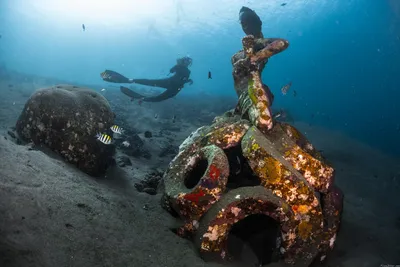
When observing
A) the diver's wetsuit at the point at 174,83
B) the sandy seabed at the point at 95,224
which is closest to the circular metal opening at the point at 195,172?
the sandy seabed at the point at 95,224

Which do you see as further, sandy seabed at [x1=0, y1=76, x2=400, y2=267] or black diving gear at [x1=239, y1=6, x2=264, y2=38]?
black diving gear at [x1=239, y1=6, x2=264, y2=38]

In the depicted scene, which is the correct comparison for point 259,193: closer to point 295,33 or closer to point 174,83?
point 174,83

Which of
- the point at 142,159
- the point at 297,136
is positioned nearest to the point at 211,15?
the point at 142,159

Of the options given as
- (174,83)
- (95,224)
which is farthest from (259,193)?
(174,83)

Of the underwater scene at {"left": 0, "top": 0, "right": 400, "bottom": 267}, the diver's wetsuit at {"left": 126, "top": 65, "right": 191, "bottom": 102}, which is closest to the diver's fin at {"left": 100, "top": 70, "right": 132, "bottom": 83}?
the diver's wetsuit at {"left": 126, "top": 65, "right": 191, "bottom": 102}

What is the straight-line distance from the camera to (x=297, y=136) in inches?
243

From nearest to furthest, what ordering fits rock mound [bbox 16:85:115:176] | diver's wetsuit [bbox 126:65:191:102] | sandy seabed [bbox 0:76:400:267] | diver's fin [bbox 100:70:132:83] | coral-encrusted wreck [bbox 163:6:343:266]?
sandy seabed [bbox 0:76:400:267] < coral-encrusted wreck [bbox 163:6:343:266] < rock mound [bbox 16:85:115:176] < diver's fin [bbox 100:70:132:83] < diver's wetsuit [bbox 126:65:191:102]

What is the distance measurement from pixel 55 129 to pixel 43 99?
36.7 inches

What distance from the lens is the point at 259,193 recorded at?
4.40 meters

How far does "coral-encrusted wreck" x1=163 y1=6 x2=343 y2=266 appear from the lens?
4402 millimetres

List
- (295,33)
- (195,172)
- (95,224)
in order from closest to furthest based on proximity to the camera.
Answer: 1. (95,224)
2. (195,172)
3. (295,33)

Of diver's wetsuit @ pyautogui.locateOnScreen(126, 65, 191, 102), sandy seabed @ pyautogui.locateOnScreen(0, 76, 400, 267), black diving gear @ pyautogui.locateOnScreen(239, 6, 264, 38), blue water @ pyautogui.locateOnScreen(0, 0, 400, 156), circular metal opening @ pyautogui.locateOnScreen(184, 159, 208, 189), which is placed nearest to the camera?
sandy seabed @ pyautogui.locateOnScreen(0, 76, 400, 267)

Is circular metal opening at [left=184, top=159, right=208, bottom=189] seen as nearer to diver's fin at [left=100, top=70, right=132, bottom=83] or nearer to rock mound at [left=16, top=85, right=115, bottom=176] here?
rock mound at [left=16, top=85, right=115, bottom=176]

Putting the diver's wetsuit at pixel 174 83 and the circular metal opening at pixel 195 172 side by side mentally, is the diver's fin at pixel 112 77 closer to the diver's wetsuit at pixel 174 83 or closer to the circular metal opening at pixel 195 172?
the diver's wetsuit at pixel 174 83
